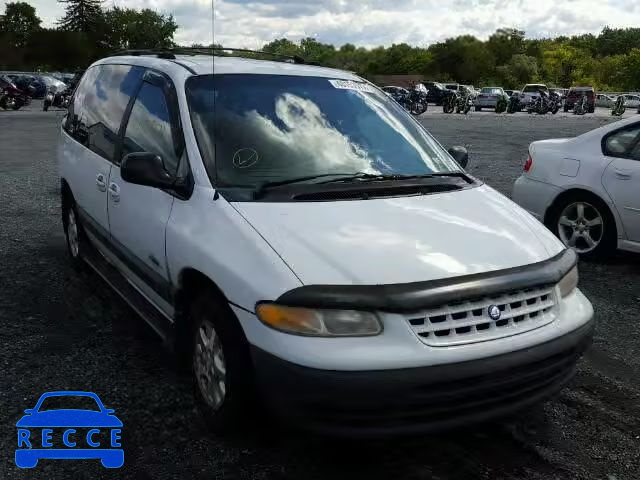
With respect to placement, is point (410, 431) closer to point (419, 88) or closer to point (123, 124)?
point (123, 124)

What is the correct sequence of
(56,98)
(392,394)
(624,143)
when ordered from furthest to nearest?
(56,98), (624,143), (392,394)

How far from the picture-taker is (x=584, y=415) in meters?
3.46

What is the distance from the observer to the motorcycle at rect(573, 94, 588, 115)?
4350 cm

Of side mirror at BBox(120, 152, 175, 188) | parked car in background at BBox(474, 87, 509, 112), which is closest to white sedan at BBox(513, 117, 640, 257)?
side mirror at BBox(120, 152, 175, 188)

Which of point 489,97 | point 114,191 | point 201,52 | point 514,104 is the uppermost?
point 201,52

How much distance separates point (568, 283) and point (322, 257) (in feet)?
3.96

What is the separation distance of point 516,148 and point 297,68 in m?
14.2

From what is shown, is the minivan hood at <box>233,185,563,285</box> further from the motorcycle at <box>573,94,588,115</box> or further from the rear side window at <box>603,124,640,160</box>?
the motorcycle at <box>573,94,588,115</box>

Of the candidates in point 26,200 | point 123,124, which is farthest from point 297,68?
point 26,200

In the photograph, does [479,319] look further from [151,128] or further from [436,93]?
[436,93]

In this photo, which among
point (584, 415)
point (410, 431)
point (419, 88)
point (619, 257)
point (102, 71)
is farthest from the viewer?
point (419, 88)

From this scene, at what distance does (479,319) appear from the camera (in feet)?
8.70

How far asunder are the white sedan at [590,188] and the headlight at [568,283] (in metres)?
3.06

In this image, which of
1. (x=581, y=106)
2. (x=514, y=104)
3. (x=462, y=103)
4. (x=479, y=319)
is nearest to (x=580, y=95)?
(x=581, y=106)
